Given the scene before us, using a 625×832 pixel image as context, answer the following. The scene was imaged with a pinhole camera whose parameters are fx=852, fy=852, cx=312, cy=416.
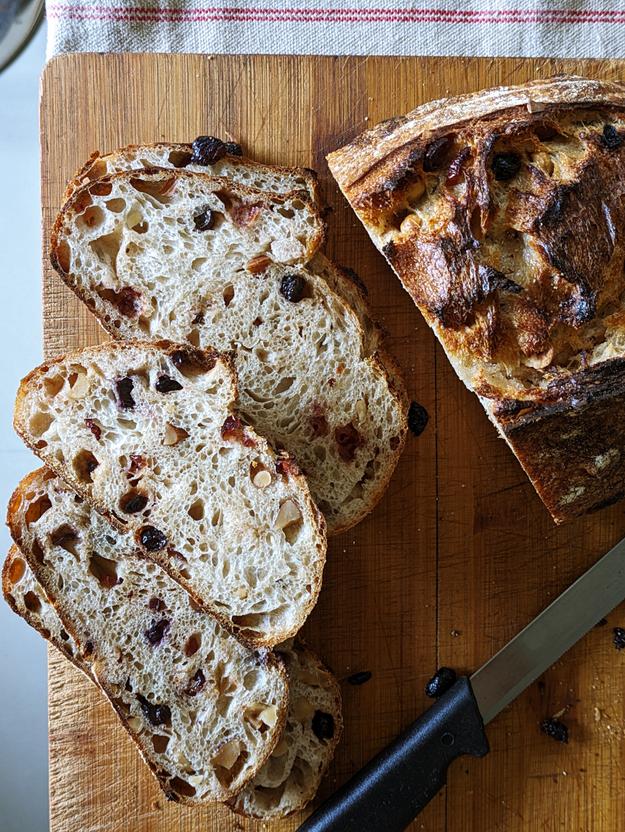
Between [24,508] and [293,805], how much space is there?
3.92ft

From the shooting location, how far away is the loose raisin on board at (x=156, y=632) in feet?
8.08

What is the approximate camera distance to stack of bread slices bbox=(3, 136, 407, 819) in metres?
2.34

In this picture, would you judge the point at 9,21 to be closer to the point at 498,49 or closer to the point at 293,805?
the point at 498,49

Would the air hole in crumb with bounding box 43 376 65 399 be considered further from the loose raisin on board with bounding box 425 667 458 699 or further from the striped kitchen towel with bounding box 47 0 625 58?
the loose raisin on board with bounding box 425 667 458 699

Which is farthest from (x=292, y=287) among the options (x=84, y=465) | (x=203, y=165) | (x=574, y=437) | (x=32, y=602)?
(x=32, y=602)

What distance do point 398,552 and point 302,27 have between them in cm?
176

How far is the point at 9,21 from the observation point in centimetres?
304

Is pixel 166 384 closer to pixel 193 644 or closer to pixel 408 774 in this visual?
pixel 193 644

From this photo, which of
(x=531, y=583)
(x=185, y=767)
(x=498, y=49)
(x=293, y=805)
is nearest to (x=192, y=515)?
(x=185, y=767)

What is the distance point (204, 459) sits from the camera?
2342 millimetres

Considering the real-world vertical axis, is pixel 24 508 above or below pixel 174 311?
below

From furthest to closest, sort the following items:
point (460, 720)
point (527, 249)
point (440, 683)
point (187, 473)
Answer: point (440, 683)
point (460, 720)
point (187, 473)
point (527, 249)

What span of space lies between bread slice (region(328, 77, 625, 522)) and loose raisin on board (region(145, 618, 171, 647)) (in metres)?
1.12

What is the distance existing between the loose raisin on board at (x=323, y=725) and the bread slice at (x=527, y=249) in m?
0.99
